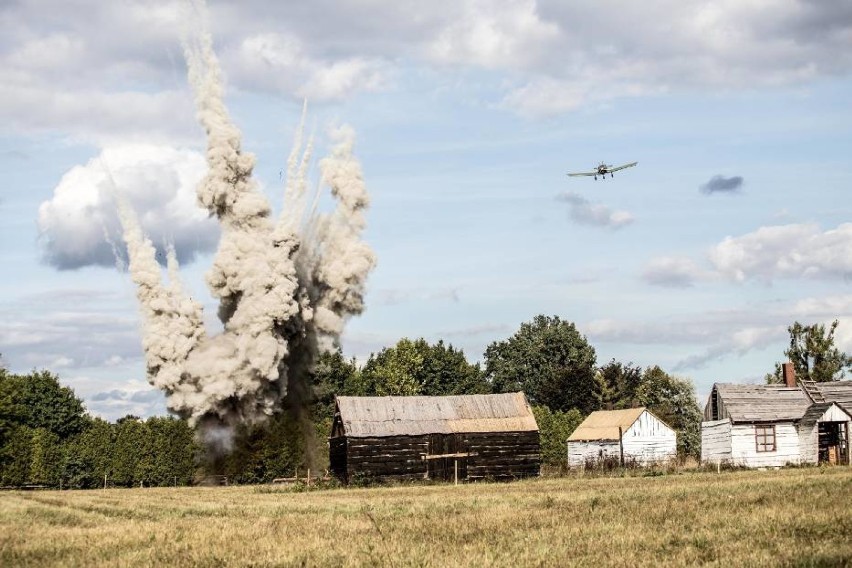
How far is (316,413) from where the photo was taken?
86.9 metres

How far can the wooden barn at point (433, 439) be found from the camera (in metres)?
60.5

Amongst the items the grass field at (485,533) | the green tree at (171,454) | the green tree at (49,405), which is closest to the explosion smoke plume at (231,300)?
the green tree at (171,454)

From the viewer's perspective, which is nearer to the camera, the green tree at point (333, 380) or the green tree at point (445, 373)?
the green tree at point (333, 380)

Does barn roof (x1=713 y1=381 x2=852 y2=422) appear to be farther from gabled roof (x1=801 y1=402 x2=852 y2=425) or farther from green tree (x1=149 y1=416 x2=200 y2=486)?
green tree (x1=149 y1=416 x2=200 y2=486)

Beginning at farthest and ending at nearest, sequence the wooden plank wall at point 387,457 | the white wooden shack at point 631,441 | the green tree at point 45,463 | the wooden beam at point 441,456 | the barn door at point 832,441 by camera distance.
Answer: the white wooden shack at point 631,441
the green tree at point 45,463
the wooden beam at point 441,456
the barn door at point 832,441
the wooden plank wall at point 387,457

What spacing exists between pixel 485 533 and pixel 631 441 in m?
48.4

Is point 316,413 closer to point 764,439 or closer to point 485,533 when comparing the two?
point 764,439

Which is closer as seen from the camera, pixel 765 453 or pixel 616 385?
pixel 765 453

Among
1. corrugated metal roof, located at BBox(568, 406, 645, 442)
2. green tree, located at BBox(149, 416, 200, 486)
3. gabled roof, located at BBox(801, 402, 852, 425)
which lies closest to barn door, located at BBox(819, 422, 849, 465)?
gabled roof, located at BBox(801, 402, 852, 425)

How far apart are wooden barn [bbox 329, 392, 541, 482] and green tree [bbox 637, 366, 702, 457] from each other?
28021mm

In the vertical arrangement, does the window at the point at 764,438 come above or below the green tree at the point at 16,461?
above

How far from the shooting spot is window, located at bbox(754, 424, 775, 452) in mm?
61625

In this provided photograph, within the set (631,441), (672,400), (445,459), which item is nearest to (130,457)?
(445,459)

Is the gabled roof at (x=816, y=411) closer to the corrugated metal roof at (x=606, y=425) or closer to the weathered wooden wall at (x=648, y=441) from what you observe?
the weathered wooden wall at (x=648, y=441)
